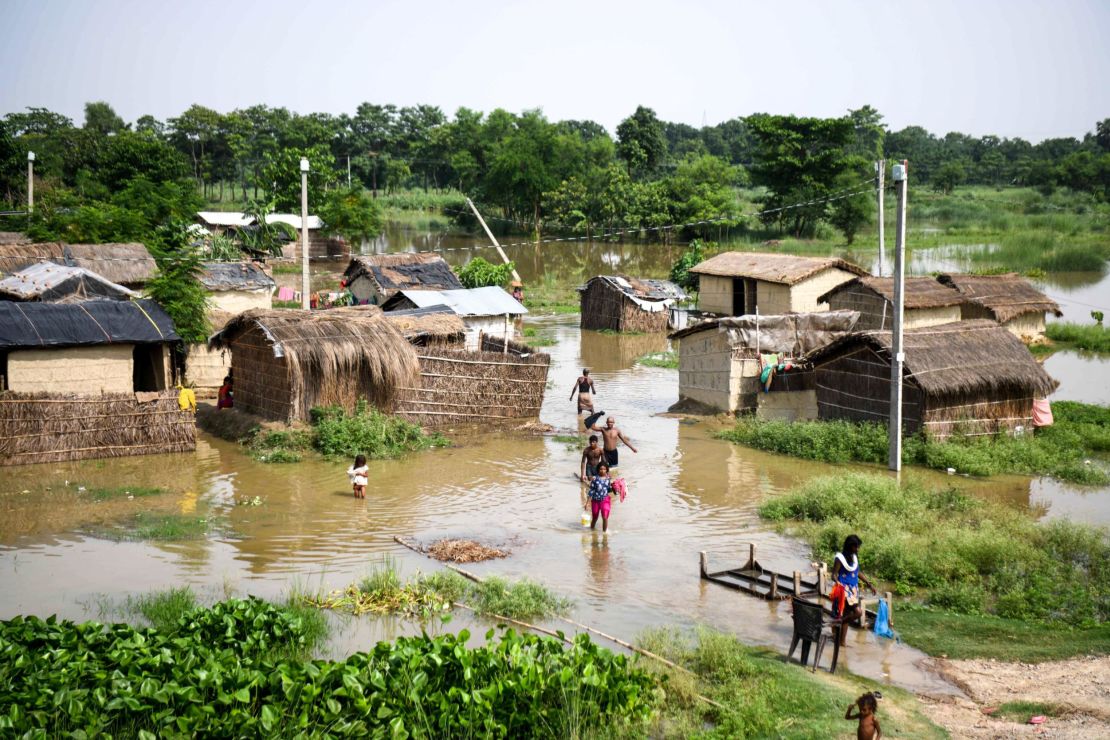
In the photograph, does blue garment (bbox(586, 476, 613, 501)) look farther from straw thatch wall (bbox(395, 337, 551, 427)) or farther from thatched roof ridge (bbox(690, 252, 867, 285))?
thatched roof ridge (bbox(690, 252, 867, 285))

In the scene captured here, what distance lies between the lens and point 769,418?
63.3 ft

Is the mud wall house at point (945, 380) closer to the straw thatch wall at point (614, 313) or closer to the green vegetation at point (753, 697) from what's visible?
the green vegetation at point (753, 697)

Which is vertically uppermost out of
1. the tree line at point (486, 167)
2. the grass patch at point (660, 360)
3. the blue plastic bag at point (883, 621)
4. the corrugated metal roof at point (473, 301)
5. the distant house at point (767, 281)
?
the tree line at point (486, 167)

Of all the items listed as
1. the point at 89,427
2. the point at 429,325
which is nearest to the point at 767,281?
the point at 429,325

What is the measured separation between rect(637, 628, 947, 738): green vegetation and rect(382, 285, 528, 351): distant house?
13932 millimetres

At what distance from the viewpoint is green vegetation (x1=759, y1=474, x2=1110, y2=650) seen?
10.2 meters

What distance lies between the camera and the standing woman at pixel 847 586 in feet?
30.0

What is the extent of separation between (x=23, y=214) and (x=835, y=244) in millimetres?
33465

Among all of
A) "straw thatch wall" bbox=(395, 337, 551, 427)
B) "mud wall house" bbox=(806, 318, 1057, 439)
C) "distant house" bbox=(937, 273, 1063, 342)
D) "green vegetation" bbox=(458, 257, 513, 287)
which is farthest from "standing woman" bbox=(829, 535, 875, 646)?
"green vegetation" bbox=(458, 257, 513, 287)

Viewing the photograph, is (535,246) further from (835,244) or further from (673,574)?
(673,574)

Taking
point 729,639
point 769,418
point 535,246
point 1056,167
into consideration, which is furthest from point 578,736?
point 1056,167

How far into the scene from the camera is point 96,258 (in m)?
25.9

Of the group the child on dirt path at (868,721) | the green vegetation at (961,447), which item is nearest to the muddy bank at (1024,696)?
the child on dirt path at (868,721)

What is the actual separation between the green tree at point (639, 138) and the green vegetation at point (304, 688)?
56969 millimetres
